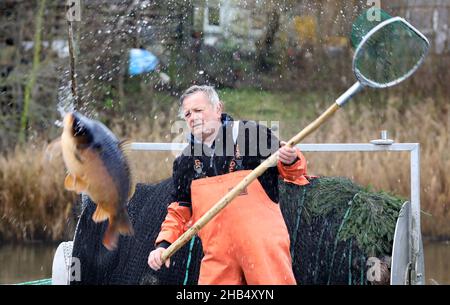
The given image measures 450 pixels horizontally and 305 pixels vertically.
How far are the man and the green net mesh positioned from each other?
429 millimetres

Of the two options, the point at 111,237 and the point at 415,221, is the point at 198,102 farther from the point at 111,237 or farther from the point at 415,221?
the point at 415,221

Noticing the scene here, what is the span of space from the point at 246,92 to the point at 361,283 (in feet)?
16.9

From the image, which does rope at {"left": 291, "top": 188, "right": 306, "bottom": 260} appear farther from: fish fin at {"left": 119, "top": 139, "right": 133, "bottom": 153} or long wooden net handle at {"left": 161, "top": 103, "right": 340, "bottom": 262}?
fish fin at {"left": 119, "top": 139, "right": 133, "bottom": 153}

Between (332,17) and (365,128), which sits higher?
(332,17)

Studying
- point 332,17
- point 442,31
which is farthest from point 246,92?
point 442,31

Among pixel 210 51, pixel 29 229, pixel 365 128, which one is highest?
pixel 210 51

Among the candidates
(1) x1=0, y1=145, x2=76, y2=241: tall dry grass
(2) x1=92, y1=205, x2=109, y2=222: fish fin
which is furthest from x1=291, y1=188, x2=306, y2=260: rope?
(1) x1=0, y1=145, x2=76, y2=241: tall dry grass

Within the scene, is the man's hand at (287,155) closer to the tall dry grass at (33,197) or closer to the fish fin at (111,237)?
the fish fin at (111,237)

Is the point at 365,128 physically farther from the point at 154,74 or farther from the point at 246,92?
the point at 154,74

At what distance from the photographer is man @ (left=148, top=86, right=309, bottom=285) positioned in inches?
152

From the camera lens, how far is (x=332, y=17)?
359 inches

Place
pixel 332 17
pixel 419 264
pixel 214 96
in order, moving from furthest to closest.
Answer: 1. pixel 332 17
2. pixel 419 264
3. pixel 214 96

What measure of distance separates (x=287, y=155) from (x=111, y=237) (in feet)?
3.36

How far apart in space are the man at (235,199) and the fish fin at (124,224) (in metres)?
0.25
